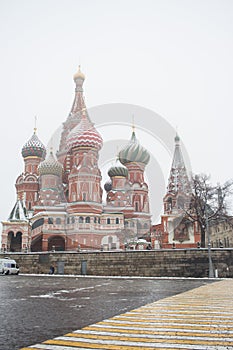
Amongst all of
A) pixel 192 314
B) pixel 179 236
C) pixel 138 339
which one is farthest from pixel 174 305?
pixel 179 236

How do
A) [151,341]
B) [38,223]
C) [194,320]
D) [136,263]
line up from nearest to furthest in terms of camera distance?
[151,341] → [194,320] → [136,263] → [38,223]

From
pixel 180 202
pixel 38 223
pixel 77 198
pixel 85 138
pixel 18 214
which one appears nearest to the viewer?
pixel 18 214

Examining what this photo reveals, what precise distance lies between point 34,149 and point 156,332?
5638 centimetres

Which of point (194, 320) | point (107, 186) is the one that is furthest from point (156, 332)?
point (107, 186)

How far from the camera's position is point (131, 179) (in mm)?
58812

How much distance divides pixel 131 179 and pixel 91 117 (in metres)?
12.1

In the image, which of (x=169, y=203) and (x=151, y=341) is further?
(x=169, y=203)

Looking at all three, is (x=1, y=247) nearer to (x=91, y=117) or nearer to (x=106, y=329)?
(x=91, y=117)

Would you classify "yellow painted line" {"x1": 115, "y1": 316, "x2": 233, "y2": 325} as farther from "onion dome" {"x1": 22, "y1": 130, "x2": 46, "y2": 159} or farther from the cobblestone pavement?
"onion dome" {"x1": 22, "y1": 130, "x2": 46, "y2": 159}

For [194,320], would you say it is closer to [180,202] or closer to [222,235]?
[180,202]

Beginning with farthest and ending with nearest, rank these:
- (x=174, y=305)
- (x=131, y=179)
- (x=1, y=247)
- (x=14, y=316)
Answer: (x=131, y=179)
(x=1, y=247)
(x=174, y=305)
(x=14, y=316)

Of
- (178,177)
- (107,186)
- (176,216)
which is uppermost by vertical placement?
(107,186)

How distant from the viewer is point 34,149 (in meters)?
59.9

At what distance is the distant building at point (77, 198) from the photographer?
45688mm
